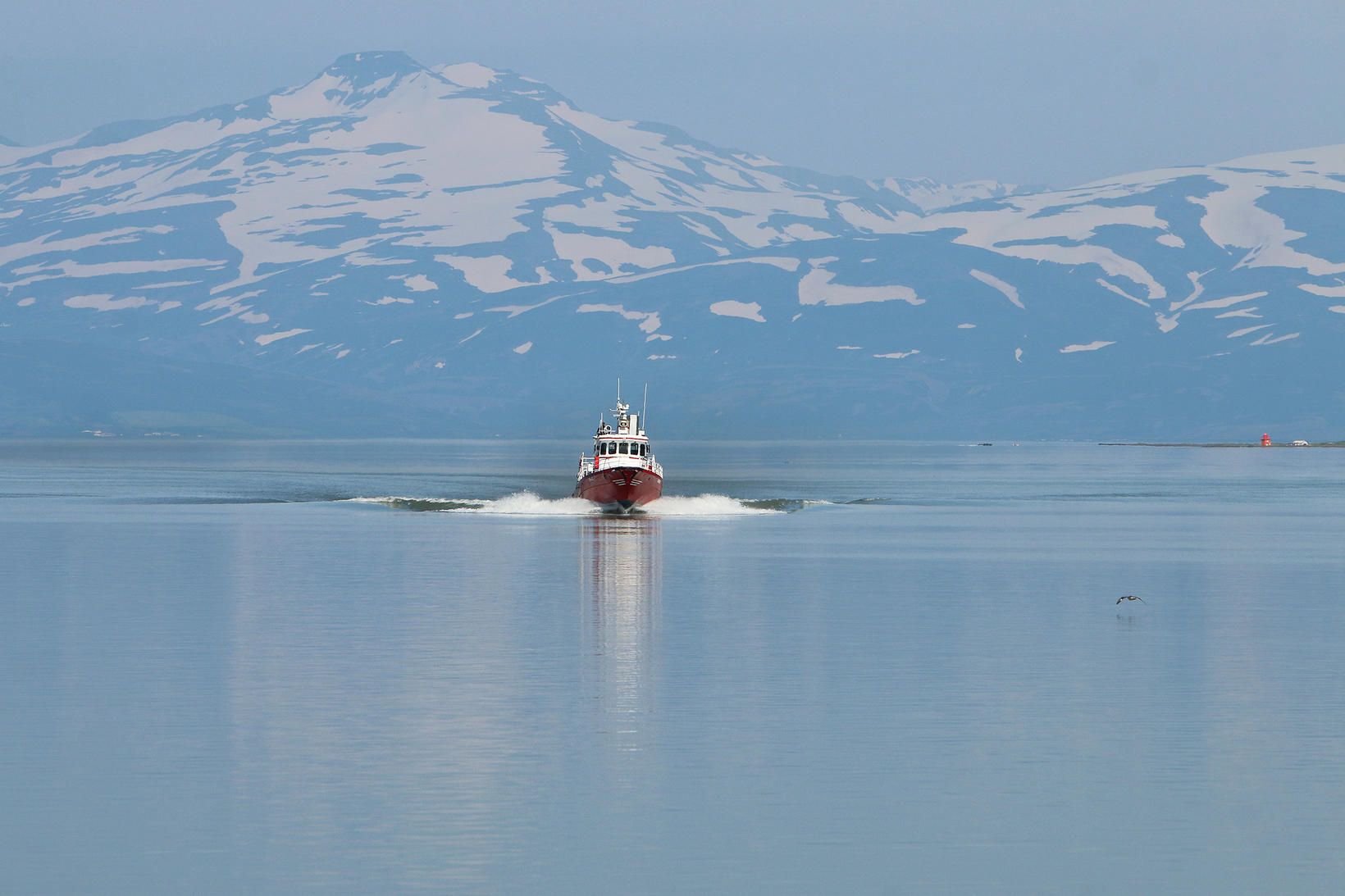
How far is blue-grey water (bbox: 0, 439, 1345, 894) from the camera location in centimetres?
3203

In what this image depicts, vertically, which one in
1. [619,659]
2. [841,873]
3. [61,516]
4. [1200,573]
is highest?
[61,516]

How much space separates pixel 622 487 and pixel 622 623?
277 ft

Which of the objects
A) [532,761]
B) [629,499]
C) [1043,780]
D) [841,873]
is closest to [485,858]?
[841,873]

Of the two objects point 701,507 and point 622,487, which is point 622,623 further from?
point 701,507

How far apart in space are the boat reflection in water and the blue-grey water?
24cm

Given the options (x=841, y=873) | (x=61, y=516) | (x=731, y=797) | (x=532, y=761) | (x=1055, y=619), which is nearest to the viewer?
(x=841, y=873)

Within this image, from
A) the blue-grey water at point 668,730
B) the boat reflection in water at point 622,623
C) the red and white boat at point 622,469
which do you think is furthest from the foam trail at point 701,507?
the blue-grey water at point 668,730

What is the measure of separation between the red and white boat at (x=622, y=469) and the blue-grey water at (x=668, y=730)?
56865mm

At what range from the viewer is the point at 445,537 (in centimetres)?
12431

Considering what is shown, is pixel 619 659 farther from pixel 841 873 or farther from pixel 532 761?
pixel 841 873

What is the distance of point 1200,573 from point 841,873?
69.3m

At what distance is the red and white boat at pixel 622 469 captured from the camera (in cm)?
15488

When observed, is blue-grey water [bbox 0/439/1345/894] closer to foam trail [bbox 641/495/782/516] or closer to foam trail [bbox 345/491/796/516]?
foam trail [bbox 345/491/796/516]

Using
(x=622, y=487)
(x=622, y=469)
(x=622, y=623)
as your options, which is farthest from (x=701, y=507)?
(x=622, y=623)
